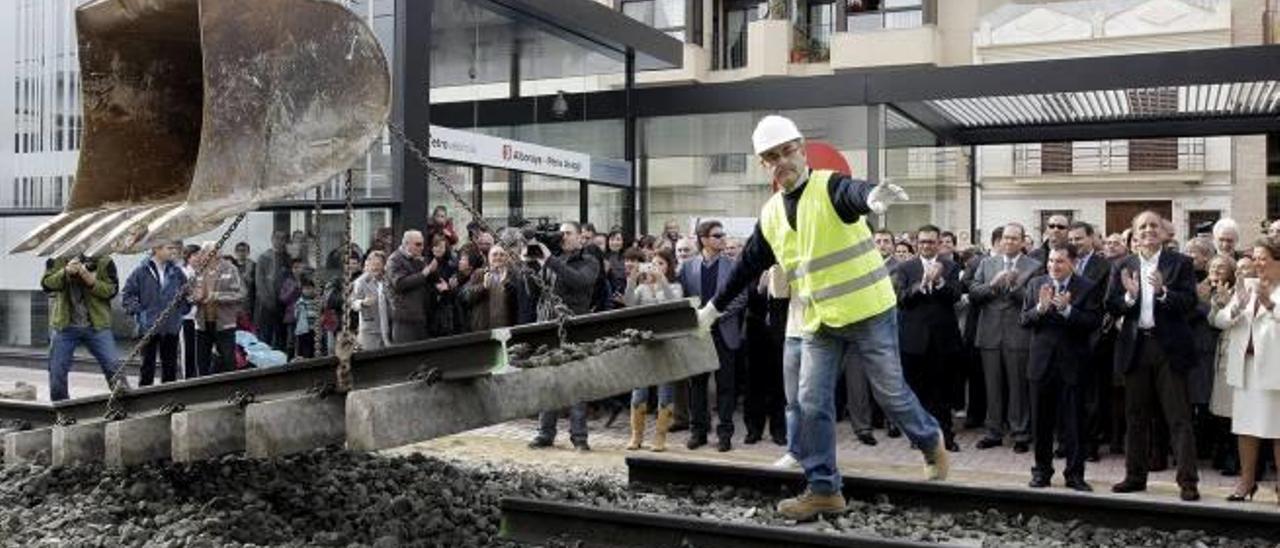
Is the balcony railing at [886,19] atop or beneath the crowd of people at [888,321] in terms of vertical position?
atop

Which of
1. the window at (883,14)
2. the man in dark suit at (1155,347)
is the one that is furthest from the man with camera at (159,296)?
the window at (883,14)

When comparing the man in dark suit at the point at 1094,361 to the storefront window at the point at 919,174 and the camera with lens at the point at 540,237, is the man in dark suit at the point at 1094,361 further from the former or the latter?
the storefront window at the point at 919,174

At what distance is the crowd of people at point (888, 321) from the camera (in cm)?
762

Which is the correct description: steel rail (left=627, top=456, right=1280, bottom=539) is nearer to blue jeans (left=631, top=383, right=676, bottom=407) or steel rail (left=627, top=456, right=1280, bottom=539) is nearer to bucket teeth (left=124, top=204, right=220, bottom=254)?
blue jeans (left=631, top=383, right=676, bottom=407)

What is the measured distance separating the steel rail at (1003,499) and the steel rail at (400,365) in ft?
3.49

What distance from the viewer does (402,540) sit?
19.3 feet

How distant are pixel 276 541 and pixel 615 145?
13753 mm

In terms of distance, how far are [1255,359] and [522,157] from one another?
407 inches

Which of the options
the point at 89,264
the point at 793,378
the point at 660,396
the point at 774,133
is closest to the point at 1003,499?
the point at 793,378

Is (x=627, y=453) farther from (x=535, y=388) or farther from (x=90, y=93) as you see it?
(x=90, y=93)

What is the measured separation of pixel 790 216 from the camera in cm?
607

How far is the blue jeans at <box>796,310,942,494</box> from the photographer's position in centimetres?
605

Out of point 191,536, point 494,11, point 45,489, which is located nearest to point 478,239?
point 494,11

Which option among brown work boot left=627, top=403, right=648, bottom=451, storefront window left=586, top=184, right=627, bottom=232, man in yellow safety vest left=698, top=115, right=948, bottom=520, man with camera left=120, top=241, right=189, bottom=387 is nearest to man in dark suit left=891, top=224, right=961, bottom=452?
brown work boot left=627, top=403, right=648, bottom=451
